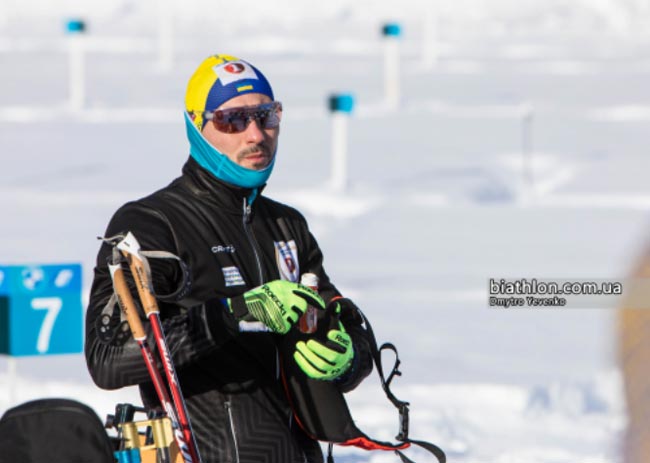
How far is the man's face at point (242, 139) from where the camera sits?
11.8 ft

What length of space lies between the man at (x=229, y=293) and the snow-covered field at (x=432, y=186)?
868mm

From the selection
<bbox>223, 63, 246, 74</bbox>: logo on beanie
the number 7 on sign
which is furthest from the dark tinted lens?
the number 7 on sign

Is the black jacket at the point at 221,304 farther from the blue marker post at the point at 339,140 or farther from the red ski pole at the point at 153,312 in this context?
the blue marker post at the point at 339,140

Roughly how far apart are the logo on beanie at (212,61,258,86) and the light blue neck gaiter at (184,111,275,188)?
15 cm

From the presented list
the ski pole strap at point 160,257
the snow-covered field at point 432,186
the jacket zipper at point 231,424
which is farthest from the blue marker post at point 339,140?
the ski pole strap at point 160,257

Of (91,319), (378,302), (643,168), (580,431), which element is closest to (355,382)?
(91,319)

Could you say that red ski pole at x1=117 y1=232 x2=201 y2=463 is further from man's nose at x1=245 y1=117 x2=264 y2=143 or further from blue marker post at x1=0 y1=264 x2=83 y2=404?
blue marker post at x1=0 y1=264 x2=83 y2=404

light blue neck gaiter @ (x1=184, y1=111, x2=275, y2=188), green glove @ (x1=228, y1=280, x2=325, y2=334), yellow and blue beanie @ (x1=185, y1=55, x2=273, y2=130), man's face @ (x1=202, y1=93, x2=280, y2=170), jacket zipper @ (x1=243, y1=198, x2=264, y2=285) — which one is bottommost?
green glove @ (x1=228, y1=280, x2=325, y2=334)

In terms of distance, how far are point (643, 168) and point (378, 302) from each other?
514 centimetres

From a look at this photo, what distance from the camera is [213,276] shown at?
348 cm

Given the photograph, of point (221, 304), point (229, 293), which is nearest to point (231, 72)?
point (229, 293)

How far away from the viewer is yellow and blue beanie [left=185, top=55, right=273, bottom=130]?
3.61 metres

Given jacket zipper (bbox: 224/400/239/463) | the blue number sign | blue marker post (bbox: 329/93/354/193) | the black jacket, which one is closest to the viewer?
the black jacket

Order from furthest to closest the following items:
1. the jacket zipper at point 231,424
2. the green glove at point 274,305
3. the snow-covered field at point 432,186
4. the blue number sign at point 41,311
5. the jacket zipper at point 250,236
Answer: the snow-covered field at point 432,186
the blue number sign at point 41,311
the jacket zipper at point 250,236
the jacket zipper at point 231,424
the green glove at point 274,305
